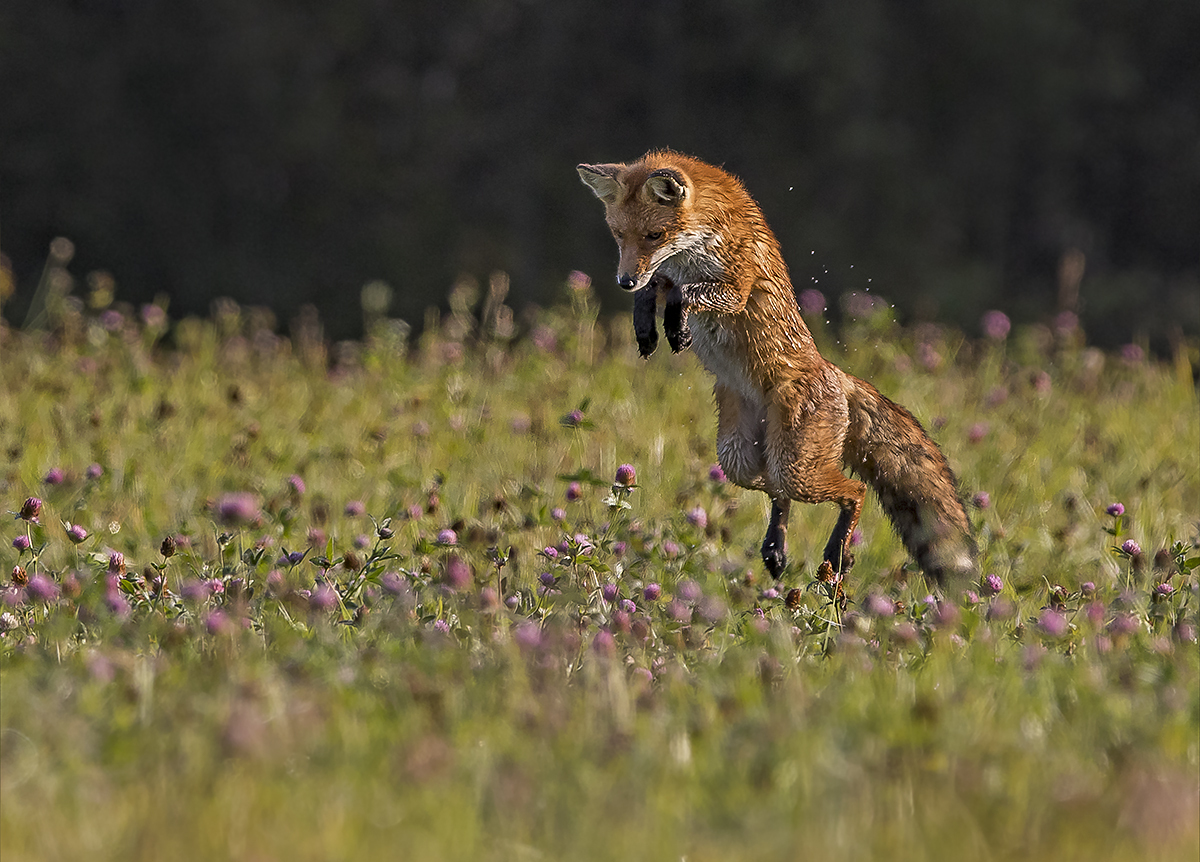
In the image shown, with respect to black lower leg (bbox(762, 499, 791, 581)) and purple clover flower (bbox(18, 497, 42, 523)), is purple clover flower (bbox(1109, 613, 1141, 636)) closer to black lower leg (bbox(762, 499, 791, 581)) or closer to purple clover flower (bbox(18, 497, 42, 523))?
black lower leg (bbox(762, 499, 791, 581))

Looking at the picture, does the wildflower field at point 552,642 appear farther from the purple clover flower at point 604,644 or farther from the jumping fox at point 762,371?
the jumping fox at point 762,371

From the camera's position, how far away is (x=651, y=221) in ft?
14.5

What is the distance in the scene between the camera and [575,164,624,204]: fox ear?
463 centimetres

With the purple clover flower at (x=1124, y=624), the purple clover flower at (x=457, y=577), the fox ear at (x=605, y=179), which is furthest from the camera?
the fox ear at (x=605, y=179)

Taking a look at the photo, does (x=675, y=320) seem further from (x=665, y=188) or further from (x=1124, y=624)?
(x=1124, y=624)

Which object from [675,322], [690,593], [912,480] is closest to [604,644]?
[690,593]

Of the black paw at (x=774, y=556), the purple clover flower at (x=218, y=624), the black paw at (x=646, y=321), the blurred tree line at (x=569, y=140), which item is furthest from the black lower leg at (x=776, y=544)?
the blurred tree line at (x=569, y=140)

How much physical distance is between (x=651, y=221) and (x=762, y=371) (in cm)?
58

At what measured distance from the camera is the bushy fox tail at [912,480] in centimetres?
473

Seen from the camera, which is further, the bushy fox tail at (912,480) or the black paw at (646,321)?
the bushy fox tail at (912,480)

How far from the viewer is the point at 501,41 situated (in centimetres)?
2475

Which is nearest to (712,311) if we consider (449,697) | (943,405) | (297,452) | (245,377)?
(449,697)

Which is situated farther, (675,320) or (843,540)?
(843,540)

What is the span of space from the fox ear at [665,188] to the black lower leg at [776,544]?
3.32ft
